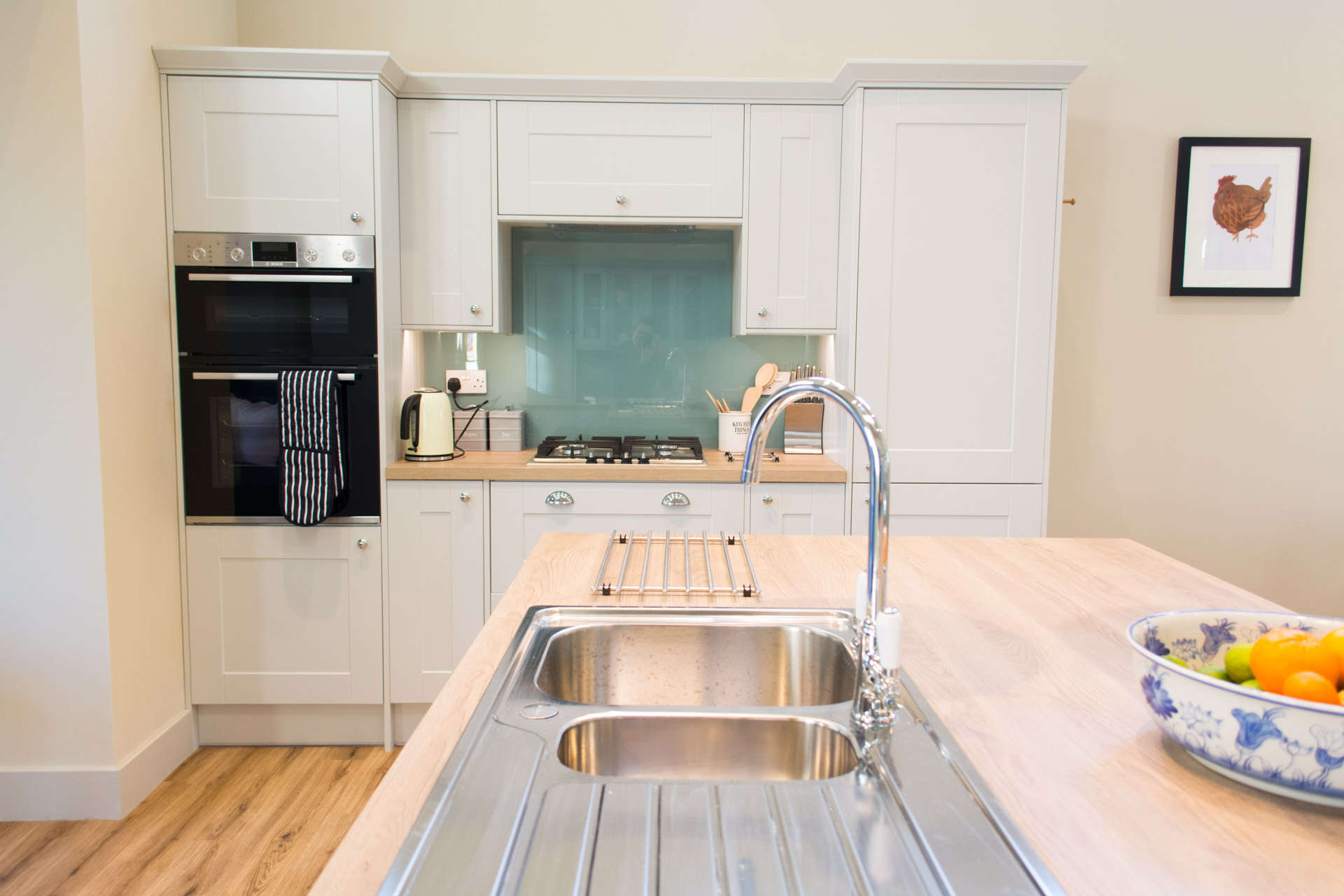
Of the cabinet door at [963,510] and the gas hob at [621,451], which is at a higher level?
the gas hob at [621,451]

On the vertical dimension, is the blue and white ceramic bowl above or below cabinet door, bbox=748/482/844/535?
above

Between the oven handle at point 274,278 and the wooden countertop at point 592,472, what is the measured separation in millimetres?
620

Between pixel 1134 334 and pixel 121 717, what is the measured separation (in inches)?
143

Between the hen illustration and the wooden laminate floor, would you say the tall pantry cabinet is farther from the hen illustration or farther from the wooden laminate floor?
the wooden laminate floor

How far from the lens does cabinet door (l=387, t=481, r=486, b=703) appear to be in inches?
104

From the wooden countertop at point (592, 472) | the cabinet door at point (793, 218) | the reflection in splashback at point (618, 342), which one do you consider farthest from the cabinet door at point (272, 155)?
the cabinet door at point (793, 218)

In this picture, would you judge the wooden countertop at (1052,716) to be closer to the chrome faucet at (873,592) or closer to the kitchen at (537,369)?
the chrome faucet at (873,592)

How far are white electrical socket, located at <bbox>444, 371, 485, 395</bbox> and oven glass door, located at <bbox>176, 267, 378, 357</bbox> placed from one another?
54cm

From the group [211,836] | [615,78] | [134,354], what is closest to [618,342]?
[615,78]

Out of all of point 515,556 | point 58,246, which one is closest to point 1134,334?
point 515,556

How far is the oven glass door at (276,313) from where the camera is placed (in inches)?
99.8

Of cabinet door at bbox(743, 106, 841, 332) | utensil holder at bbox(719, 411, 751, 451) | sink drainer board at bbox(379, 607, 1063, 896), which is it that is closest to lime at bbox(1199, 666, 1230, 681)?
sink drainer board at bbox(379, 607, 1063, 896)

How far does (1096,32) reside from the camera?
A: 3025mm

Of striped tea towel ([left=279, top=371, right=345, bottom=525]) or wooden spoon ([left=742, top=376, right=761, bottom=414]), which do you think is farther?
wooden spoon ([left=742, top=376, right=761, bottom=414])
